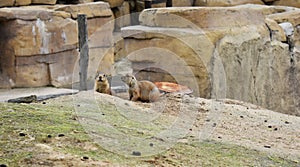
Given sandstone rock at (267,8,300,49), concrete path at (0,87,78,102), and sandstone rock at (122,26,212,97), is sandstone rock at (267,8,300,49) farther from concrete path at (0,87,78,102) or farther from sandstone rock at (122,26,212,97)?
concrete path at (0,87,78,102)

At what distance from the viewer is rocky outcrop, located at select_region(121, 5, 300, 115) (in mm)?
6309

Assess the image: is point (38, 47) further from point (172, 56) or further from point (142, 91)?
point (142, 91)

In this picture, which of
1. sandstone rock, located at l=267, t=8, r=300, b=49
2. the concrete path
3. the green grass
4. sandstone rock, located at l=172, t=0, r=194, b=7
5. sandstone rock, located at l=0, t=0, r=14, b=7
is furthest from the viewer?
sandstone rock, located at l=172, t=0, r=194, b=7

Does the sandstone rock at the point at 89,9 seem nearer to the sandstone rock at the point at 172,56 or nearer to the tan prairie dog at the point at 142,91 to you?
the sandstone rock at the point at 172,56

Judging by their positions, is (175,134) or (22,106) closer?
(175,134)

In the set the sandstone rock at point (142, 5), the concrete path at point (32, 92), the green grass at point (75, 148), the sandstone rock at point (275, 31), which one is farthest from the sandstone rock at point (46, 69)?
the sandstone rock at point (142, 5)

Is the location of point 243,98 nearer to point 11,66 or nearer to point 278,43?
point 278,43

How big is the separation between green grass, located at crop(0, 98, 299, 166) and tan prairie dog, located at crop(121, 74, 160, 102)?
157 centimetres

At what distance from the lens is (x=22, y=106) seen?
3.64 m

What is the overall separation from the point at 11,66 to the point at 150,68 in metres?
2.43

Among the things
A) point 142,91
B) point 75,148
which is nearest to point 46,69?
point 142,91

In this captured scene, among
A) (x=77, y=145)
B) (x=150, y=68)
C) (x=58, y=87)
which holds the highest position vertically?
(x=77, y=145)

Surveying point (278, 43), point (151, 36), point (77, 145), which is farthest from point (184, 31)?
point (77, 145)

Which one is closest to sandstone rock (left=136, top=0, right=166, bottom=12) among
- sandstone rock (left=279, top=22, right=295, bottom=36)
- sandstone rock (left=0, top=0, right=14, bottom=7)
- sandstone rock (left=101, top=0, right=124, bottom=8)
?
sandstone rock (left=101, top=0, right=124, bottom=8)
